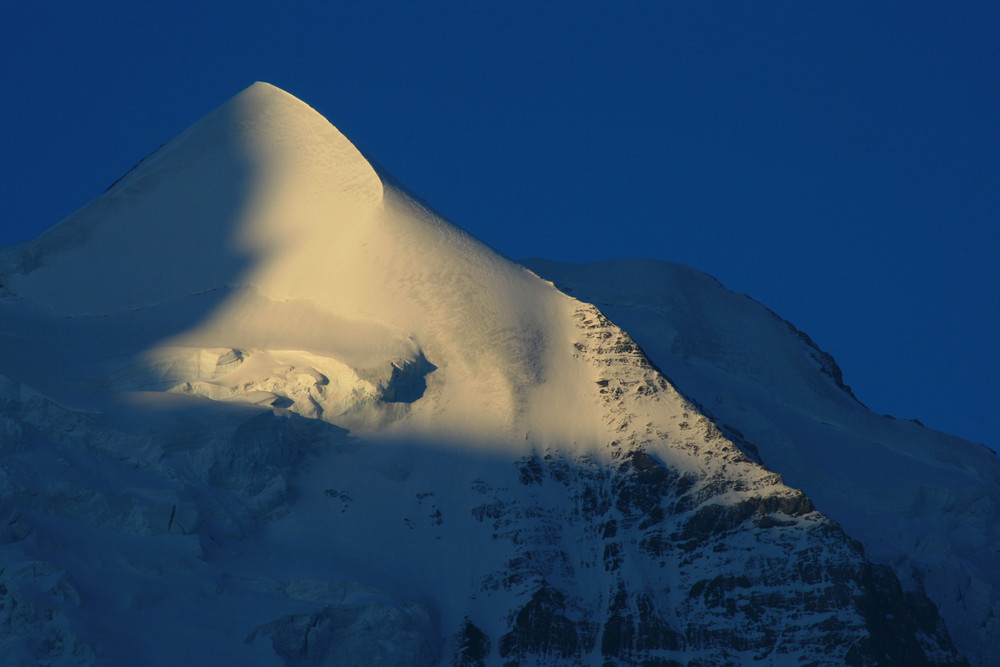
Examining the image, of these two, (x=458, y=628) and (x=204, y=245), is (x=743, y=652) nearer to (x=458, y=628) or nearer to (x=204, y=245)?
(x=458, y=628)

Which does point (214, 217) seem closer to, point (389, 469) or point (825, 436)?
point (389, 469)

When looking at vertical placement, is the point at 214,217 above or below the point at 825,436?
above

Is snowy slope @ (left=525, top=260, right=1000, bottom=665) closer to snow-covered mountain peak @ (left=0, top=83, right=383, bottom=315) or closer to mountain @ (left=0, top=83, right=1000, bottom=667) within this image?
mountain @ (left=0, top=83, right=1000, bottom=667)

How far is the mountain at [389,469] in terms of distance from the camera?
92.5 m

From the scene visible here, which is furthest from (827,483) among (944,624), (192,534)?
(192,534)

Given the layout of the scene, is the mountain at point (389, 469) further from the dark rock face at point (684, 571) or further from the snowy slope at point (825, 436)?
the snowy slope at point (825, 436)

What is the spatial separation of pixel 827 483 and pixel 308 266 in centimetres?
4379

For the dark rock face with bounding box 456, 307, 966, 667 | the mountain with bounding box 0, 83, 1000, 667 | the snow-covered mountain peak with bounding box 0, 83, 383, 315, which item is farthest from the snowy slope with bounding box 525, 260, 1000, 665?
the snow-covered mountain peak with bounding box 0, 83, 383, 315

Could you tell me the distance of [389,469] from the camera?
105312 millimetres

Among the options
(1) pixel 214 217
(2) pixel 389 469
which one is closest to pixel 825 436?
(2) pixel 389 469

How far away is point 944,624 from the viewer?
346 ft

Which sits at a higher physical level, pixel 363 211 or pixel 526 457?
pixel 363 211

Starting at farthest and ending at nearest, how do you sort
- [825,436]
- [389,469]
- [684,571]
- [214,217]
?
[825,436], [214,217], [389,469], [684,571]

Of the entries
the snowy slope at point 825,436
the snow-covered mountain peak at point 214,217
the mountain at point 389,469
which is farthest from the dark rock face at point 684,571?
the snow-covered mountain peak at point 214,217
